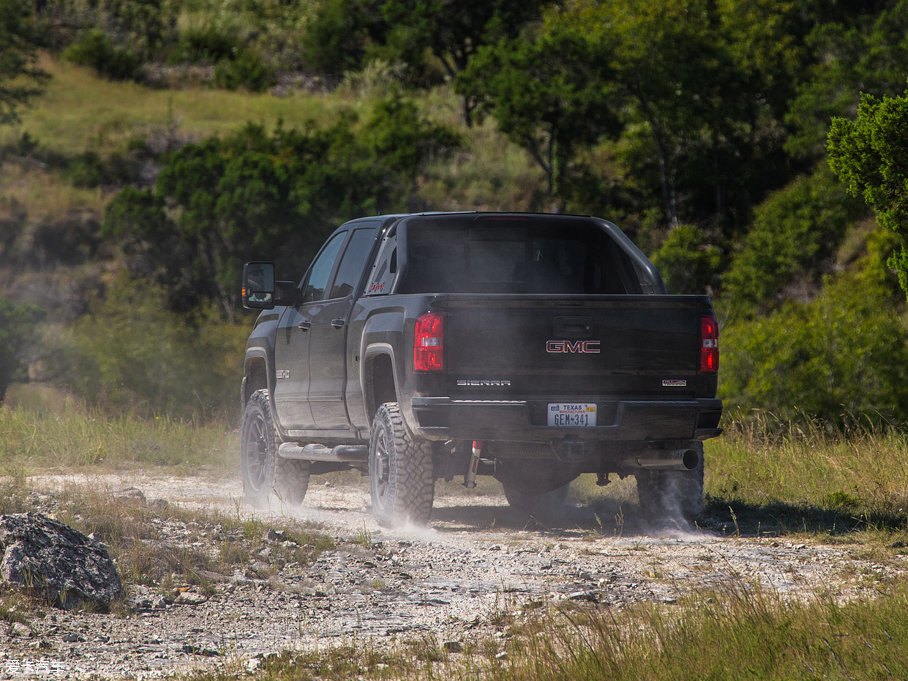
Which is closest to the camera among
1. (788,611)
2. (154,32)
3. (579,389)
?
(788,611)

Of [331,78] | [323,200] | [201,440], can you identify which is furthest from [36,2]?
[201,440]

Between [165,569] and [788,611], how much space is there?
348cm

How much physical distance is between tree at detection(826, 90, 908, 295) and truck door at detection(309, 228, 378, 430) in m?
4.05

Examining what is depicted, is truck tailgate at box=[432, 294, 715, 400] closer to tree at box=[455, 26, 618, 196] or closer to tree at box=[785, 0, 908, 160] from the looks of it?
tree at box=[785, 0, 908, 160]

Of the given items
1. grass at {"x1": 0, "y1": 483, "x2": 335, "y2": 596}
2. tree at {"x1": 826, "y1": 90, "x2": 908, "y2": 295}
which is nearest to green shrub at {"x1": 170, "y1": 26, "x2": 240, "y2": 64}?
tree at {"x1": 826, "y1": 90, "x2": 908, "y2": 295}

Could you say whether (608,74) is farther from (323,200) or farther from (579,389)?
(579,389)

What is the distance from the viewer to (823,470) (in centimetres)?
1096

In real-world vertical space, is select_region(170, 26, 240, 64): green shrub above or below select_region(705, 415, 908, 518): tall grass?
above

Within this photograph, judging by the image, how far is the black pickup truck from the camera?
8227 mm

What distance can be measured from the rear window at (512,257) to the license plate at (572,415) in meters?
1.57

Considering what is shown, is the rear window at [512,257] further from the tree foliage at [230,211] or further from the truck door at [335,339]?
the tree foliage at [230,211]

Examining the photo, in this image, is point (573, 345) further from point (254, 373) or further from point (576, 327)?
point (254, 373)

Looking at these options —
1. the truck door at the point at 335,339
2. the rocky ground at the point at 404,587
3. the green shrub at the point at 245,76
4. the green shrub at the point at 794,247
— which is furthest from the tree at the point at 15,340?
the green shrub at the point at 245,76

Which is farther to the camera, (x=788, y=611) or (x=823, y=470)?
(x=823, y=470)
